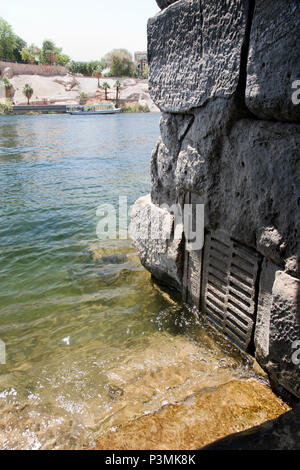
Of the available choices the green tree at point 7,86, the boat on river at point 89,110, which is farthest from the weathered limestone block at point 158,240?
the green tree at point 7,86

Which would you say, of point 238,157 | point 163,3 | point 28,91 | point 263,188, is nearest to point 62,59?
point 28,91

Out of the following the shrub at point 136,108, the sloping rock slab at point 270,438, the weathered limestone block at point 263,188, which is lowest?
the sloping rock slab at point 270,438

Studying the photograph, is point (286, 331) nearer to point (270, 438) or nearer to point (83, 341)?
point (270, 438)

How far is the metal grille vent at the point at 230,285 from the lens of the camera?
2.32m

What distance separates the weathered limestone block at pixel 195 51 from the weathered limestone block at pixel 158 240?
98 cm

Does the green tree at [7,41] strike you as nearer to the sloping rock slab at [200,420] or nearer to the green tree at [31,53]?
the green tree at [31,53]

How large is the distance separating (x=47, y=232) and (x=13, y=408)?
350 cm

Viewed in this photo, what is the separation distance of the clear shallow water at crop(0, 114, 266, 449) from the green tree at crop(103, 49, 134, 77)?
8814 cm

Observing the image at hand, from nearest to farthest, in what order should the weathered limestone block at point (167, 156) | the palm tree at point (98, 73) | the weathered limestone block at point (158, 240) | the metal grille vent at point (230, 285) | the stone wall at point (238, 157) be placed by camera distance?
1. the stone wall at point (238, 157)
2. the metal grille vent at point (230, 285)
3. the weathered limestone block at point (167, 156)
4. the weathered limestone block at point (158, 240)
5. the palm tree at point (98, 73)

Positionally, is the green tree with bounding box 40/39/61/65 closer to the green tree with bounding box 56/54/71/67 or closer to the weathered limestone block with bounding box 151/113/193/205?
the green tree with bounding box 56/54/71/67

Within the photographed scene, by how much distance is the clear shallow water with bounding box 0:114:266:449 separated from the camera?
7.16 ft

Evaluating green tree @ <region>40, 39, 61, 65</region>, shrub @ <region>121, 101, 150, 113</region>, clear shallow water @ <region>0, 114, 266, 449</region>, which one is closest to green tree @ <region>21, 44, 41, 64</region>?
green tree @ <region>40, 39, 61, 65</region>

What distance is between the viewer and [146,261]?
140 inches
